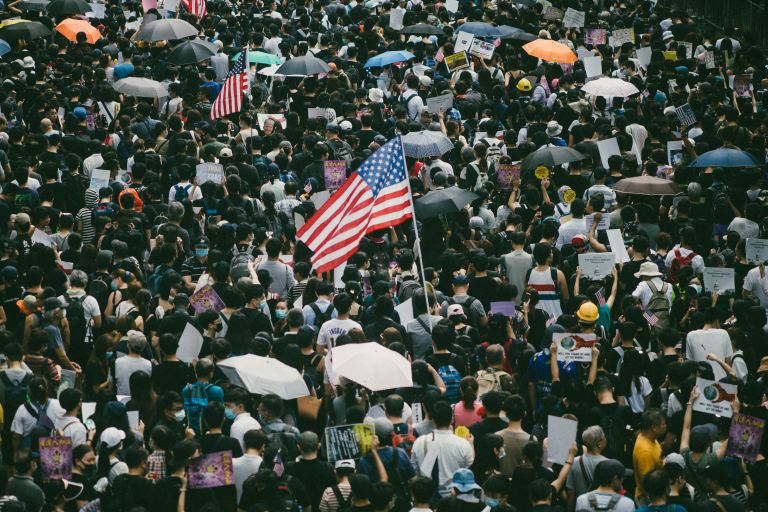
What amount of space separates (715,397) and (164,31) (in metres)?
15.6

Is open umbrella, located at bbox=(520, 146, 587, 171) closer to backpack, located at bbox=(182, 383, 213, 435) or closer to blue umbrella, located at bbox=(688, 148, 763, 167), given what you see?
blue umbrella, located at bbox=(688, 148, 763, 167)

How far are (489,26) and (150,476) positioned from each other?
16475 mm

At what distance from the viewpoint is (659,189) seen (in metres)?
16.6

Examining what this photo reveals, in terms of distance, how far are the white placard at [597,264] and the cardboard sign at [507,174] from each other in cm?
306

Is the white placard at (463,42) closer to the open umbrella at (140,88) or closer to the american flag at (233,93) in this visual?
the american flag at (233,93)

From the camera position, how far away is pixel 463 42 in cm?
2305

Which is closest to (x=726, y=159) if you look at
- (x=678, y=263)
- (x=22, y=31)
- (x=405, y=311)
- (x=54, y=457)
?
(x=678, y=263)

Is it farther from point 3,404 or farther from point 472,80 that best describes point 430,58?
point 3,404

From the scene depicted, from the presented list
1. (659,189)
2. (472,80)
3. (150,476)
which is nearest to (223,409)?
(150,476)

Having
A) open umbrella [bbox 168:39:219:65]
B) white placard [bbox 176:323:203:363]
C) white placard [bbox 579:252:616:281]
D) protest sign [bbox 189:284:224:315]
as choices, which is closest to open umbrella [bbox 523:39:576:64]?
open umbrella [bbox 168:39:219:65]

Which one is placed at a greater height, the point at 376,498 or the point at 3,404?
the point at 376,498

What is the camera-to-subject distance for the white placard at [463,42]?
2292 centimetres

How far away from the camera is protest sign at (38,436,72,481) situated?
1016 cm

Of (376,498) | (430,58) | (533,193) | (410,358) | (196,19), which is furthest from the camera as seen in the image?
(196,19)
